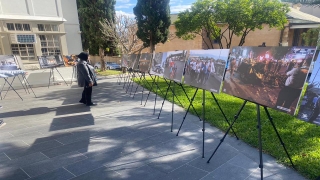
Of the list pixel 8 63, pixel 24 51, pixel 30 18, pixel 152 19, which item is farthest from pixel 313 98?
pixel 24 51

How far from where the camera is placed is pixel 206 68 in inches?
114

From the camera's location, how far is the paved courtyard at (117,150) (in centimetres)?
236

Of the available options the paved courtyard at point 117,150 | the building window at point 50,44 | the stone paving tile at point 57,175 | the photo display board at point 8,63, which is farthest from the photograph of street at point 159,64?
the building window at point 50,44

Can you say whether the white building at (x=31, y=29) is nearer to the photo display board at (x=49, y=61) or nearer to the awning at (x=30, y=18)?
the awning at (x=30, y=18)

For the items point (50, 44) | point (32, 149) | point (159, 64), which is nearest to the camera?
point (32, 149)

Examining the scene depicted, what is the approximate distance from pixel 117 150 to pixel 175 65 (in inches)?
76.5

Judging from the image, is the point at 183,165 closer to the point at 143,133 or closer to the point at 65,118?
the point at 143,133

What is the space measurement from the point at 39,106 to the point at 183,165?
498 centimetres

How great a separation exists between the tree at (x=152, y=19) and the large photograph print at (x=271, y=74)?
923 cm

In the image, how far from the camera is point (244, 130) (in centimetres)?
350

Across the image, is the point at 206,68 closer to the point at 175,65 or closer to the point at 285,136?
the point at 175,65

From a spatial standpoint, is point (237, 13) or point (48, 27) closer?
point (237, 13)

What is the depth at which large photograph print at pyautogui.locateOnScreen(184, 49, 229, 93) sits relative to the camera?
8.57 ft

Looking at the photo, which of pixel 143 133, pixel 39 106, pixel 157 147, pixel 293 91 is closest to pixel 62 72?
pixel 39 106
